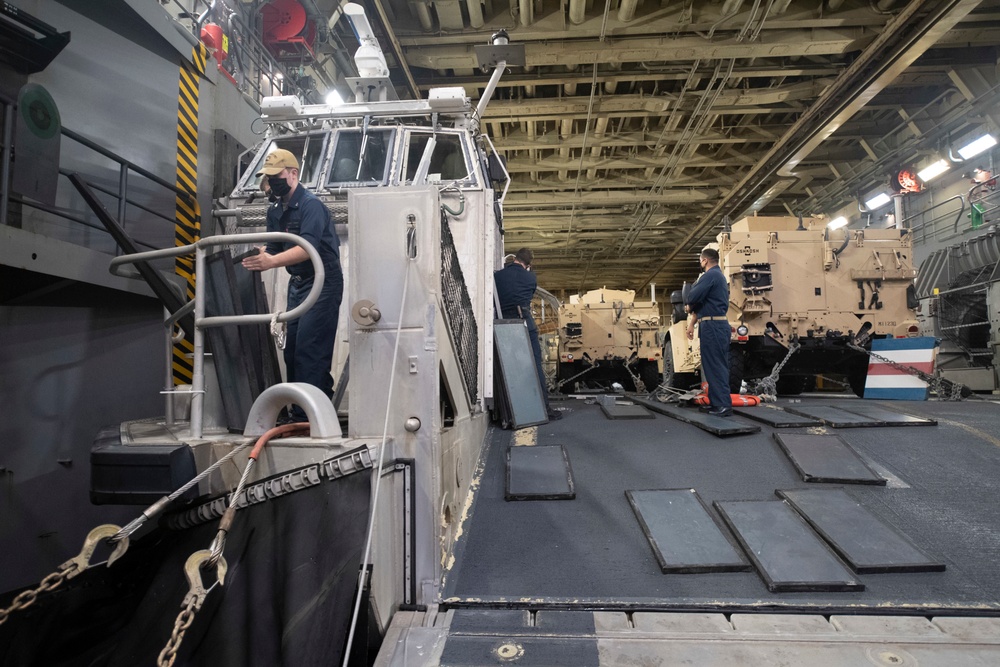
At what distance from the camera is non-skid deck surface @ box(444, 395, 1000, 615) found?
2295 millimetres

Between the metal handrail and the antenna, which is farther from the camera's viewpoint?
the antenna

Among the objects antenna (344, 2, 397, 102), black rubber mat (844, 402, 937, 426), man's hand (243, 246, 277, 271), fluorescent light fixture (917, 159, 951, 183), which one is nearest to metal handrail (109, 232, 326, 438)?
man's hand (243, 246, 277, 271)

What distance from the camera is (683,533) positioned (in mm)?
2740

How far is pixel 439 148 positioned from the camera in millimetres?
4887

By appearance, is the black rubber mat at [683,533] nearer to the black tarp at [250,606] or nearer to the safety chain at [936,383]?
the black tarp at [250,606]

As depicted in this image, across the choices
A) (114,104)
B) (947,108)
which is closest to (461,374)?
(114,104)

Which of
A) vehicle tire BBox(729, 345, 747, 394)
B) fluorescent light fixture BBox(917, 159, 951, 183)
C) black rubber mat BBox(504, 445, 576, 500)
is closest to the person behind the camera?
black rubber mat BBox(504, 445, 576, 500)

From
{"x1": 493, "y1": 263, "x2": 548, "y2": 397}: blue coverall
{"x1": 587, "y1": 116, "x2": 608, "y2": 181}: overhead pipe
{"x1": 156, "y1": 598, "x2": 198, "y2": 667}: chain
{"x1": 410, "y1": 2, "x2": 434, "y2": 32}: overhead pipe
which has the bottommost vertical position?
{"x1": 156, "y1": 598, "x2": 198, "y2": 667}: chain

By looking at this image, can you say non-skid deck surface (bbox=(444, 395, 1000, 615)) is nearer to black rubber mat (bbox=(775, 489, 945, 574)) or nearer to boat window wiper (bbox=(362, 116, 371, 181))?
black rubber mat (bbox=(775, 489, 945, 574))

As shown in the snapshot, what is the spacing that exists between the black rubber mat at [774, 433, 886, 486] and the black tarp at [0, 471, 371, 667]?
2778mm

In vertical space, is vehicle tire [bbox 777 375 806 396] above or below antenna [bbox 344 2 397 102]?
below

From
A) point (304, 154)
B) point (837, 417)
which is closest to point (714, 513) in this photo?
point (837, 417)

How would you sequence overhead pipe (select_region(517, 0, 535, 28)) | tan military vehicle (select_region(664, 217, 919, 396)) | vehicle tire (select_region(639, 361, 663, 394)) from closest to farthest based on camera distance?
overhead pipe (select_region(517, 0, 535, 28)) → tan military vehicle (select_region(664, 217, 919, 396)) → vehicle tire (select_region(639, 361, 663, 394))

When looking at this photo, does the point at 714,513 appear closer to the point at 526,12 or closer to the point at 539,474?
the point at 539,474
